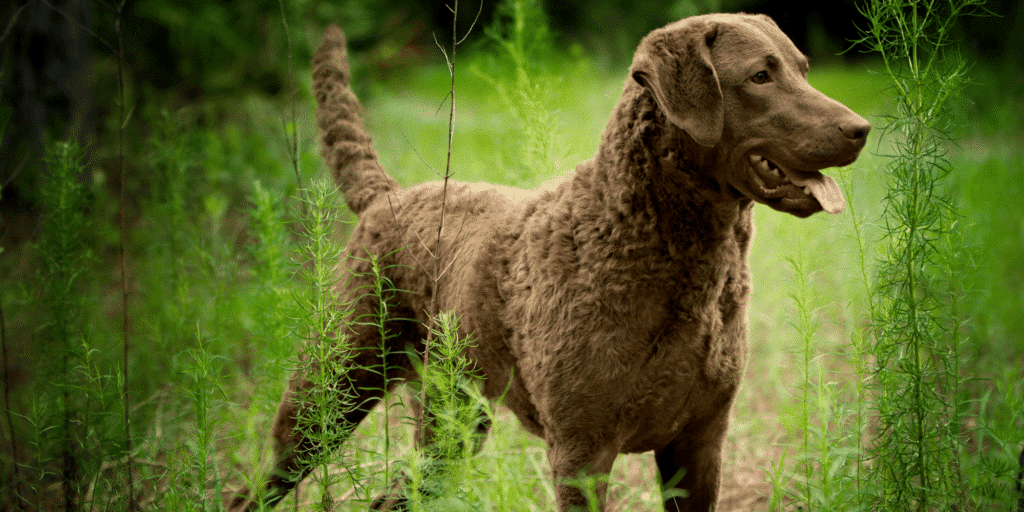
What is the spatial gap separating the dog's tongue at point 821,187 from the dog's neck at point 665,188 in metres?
0.19

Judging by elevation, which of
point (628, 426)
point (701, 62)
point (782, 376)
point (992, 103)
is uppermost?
point (992, 103)

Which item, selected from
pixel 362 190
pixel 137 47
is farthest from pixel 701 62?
pixel 137 47

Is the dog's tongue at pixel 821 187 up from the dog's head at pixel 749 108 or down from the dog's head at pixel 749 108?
down

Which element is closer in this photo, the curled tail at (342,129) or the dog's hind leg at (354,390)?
the dog's hind leg at (354,390)

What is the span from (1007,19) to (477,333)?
9837 mm

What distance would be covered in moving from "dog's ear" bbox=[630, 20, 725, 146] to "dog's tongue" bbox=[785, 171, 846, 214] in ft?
0.85

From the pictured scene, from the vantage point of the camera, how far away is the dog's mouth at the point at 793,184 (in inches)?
73.5

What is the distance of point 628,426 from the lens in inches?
82.4

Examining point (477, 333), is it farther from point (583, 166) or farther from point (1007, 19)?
point (1007, 19)

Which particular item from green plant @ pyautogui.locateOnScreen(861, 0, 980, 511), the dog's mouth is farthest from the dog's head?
green plant @ pyautogui.locateOnScreen(861, 0, 980, 511)

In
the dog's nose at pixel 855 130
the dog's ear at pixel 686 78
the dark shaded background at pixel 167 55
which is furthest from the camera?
the dark shaded background at pixel 167 55

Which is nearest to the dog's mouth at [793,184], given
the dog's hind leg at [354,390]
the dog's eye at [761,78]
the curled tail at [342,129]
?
the dog's eye at [761,78]

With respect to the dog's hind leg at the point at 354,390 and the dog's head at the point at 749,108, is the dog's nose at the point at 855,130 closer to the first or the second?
the dog's head at the point at 749,108

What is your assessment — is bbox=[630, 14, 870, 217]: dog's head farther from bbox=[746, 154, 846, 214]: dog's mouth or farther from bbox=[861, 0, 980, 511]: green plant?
bbox=[861, 0, 980, 511]: green plant
